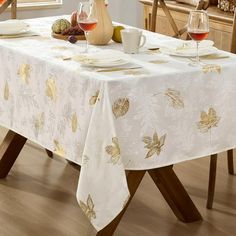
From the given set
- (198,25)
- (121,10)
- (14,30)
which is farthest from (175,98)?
(121,10)

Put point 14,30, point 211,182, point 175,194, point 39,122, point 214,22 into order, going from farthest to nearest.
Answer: point 214,22, point 14,30, point 211,182, point 175,194, point 39,122

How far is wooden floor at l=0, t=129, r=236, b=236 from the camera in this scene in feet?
9.86

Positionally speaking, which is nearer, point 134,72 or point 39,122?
point 134,72

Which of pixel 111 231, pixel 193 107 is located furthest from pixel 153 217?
pixel 193 107

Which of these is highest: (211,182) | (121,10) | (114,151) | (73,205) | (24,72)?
(24,72)

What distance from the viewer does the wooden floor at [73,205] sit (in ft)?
9.86

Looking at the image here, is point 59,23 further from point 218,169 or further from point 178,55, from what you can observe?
point 218,169

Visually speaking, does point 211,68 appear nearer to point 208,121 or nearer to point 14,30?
point 208,121

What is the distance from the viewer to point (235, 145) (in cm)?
291

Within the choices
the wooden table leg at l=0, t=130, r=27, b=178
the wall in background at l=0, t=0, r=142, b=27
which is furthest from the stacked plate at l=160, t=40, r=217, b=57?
the wall in background at l=0, t=0, r=142, b=27

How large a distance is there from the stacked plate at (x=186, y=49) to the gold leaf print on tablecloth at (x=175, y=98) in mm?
282

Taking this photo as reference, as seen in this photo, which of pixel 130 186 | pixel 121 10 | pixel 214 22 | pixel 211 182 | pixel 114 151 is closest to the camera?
pixel 114 151

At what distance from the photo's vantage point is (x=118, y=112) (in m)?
2.51

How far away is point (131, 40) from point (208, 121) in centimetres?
47
